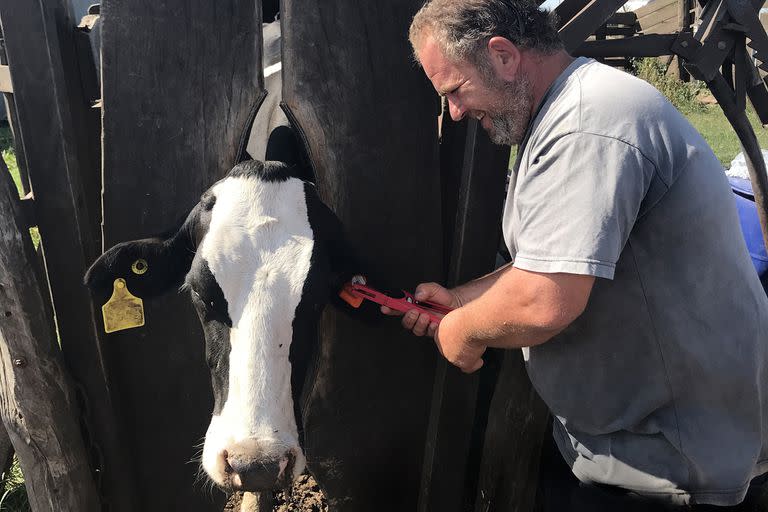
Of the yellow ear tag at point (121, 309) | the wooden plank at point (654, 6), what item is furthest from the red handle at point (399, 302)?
the wooden plank at point (654, 6)

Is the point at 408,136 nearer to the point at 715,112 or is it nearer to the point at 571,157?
the point at 571,157

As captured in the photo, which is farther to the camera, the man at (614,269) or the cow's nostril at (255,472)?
the cow's nostril at (255,472)

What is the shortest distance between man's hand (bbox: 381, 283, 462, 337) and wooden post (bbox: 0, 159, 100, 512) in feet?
4.36

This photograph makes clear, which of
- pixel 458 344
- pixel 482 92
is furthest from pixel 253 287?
pixel 482 92

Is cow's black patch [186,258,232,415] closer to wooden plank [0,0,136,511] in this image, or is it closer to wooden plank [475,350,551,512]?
wooden plank [0,0,136,511]

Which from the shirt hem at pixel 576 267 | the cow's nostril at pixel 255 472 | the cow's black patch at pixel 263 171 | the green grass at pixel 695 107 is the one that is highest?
the shirt hem at pixel 576 267

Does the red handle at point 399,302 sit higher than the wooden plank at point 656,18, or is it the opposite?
the wooden plank at point 656,18

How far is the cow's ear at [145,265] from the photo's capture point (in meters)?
2.27

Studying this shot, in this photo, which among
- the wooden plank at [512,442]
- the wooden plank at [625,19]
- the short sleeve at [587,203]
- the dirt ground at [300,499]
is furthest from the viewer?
the wooden plank at [625,19]

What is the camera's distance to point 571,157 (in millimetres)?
1557

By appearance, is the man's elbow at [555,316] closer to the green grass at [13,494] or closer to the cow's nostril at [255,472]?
the cow's nostril at [255,472]

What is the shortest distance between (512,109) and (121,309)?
1.59 meters

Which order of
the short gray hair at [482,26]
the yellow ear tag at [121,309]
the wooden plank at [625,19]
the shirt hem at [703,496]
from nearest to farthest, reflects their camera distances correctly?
the short gray hair at [482,26], the shirt hem at [703,496], the yellow ear tag at [121,309], the wooden plank at [625,19]

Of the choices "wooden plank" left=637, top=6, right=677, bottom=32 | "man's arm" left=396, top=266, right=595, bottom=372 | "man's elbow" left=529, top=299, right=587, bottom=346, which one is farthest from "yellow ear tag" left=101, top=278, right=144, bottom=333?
"wooden plank" left=637, top=6, right=677, bottom=32
